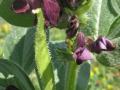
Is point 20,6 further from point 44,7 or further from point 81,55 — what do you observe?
point 81,55

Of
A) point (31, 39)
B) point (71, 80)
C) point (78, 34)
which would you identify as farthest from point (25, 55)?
point (78, 34)

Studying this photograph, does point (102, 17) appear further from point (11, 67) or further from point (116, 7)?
point (11, 67)

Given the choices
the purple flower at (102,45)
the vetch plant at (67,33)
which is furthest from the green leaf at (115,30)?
the purple flower at (102,45)

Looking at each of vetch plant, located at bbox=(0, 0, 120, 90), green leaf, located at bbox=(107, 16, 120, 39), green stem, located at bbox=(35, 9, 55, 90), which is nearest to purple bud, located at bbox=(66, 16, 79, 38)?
vetch plant, located at bbox=(0, 0, 120, 90)

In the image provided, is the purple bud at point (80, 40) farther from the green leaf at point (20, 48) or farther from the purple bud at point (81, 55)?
the green leaf at point (20, 48)

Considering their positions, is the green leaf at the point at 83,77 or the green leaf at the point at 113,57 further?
the green leaf at the point at 83,77
